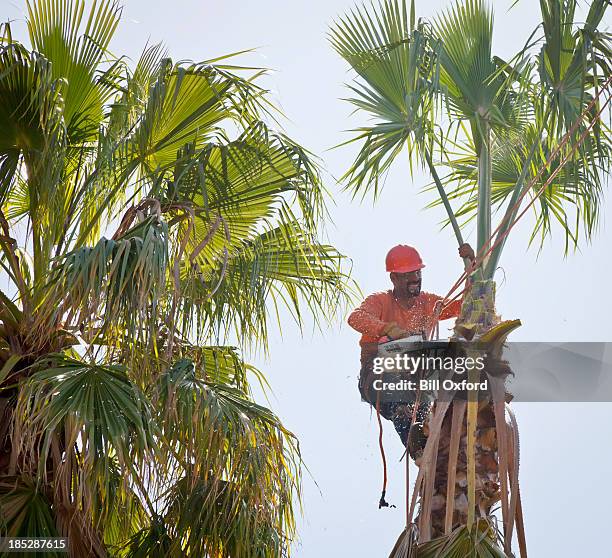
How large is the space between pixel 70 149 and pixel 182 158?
3.83ft

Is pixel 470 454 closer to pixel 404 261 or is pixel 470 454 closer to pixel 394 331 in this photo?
pixel 394 331

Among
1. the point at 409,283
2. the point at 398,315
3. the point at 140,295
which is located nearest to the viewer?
the point at 140,295

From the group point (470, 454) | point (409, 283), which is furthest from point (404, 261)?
point (470, 454)

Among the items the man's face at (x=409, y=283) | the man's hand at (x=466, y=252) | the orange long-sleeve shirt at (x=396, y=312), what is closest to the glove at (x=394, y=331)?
the orange long-sleeve shirt at (x=396, y=312)

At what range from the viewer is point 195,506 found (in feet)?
27.7

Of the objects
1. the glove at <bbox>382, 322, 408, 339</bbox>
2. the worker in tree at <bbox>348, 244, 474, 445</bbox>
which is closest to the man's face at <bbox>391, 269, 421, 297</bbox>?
the worker in tree at <bbox>348, 244, 474, 445</bbox>

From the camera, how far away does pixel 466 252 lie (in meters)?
8.20

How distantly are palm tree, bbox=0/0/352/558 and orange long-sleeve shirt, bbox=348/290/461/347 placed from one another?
48cm

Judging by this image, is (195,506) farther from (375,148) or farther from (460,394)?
(375,148)

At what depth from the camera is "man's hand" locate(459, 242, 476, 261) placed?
26.8ft

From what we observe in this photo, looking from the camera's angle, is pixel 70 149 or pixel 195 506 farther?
pixel 70 149

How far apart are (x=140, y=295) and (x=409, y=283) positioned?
9.70 feet

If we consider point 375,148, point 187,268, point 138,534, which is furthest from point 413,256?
point 138,534

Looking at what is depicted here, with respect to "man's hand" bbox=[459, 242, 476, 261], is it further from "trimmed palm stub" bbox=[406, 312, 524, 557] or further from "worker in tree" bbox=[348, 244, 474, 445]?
"trimmed palm stub" bbox=[406, 312, 524, 557]
